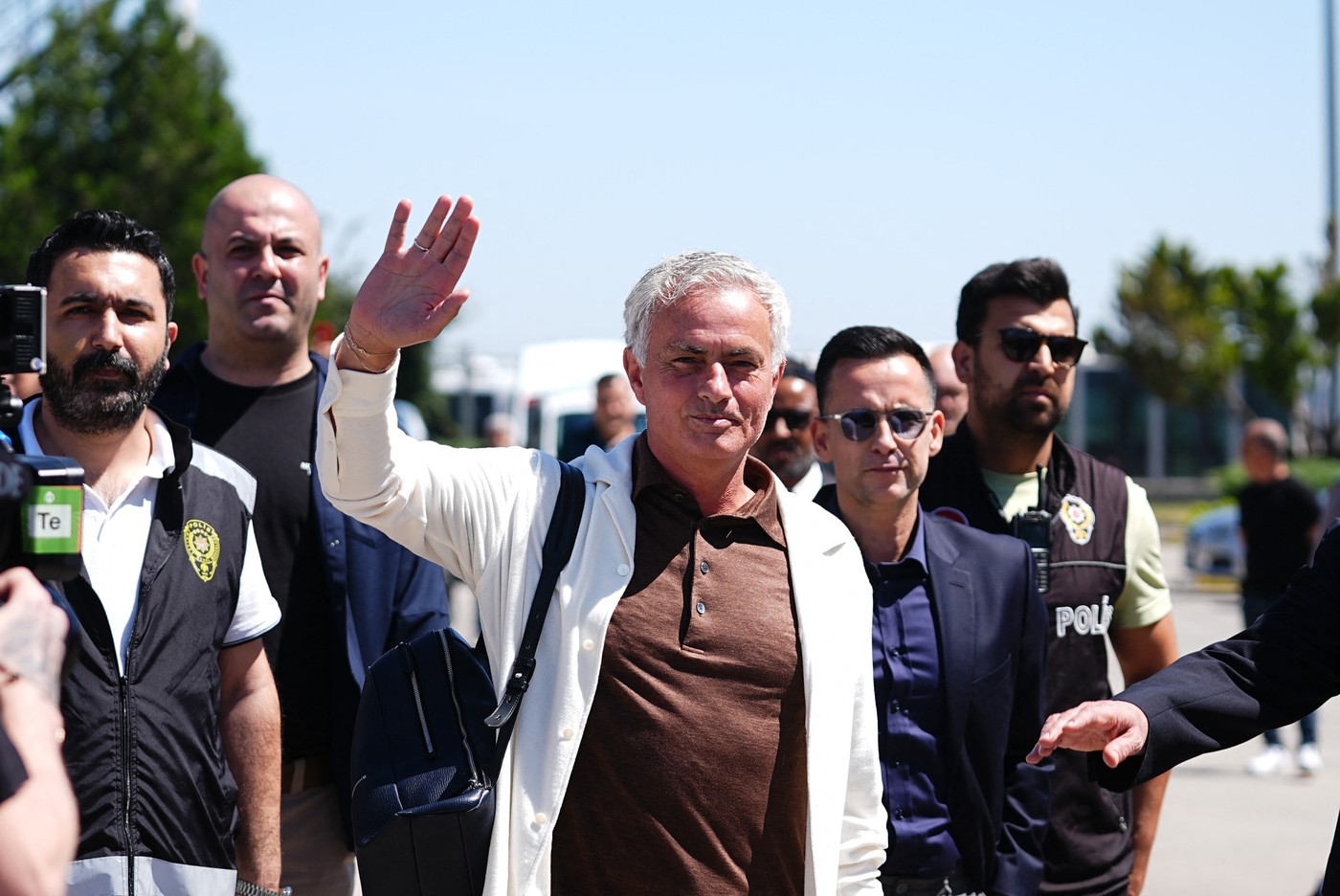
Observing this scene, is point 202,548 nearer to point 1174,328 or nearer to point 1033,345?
point 1033,345

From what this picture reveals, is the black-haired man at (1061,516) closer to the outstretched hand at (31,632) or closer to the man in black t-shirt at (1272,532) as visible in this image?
the outstretched hand at (31,632)

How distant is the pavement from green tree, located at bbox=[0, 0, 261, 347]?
14.6 meters

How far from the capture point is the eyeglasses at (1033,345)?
173 inches

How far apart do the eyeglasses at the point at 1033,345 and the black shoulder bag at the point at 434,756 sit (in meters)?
1.88

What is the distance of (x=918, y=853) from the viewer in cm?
347

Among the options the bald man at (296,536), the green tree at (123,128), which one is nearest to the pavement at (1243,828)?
the bald man at (296,536)

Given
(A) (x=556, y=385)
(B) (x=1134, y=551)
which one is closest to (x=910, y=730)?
(B) (x=1134, y=551)

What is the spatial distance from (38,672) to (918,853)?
2.09m

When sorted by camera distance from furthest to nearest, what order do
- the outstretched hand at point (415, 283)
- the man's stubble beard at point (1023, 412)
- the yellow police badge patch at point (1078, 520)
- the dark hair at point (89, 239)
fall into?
the man's stubble beard at point (1023, 412)
the yellow police badge patch at point (1078, 520)
the dark hair at point (89, 239)
the outstretched hand at point (415, 283)

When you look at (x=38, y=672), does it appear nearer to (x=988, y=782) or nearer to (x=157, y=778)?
(x=157, y=778)

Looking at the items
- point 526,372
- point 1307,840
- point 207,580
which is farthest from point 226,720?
point 526,372

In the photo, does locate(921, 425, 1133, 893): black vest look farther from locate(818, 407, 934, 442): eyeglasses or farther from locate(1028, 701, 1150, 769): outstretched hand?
locate(1028, 701, 1150, 769): outstretched hand

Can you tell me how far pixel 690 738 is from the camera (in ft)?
9.73

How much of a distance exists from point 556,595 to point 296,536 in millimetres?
1498
